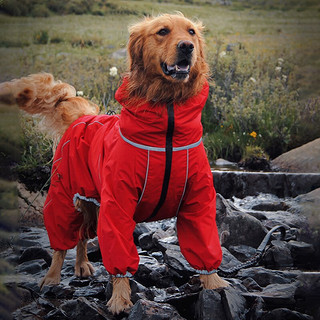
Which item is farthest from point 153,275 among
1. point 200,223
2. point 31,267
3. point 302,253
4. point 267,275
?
point 302,253

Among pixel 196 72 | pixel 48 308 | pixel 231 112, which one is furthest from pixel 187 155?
pixel 231 112

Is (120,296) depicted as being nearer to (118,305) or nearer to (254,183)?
(118,305)

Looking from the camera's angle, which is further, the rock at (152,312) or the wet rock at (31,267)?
the wet rock at (31,267)

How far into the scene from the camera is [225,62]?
10.3 metres

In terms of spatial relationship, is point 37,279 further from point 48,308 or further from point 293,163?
point 293,163

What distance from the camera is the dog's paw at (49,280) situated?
330cm

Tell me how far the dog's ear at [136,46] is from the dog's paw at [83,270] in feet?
5.13

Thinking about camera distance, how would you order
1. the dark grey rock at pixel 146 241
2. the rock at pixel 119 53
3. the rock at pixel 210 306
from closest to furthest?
the rock at pixel 210 306 < the dark grey rock at pixel 146 241 < the rock at pixel 119 53

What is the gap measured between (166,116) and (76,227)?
121 cm

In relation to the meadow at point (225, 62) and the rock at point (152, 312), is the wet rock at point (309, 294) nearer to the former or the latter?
the rock at point (152, 312)

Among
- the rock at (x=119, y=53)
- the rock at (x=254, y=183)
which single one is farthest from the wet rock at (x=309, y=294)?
the rock at (x=119, y=53)

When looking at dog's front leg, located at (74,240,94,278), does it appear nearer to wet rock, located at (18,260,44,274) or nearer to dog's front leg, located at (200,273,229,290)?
wet rock, located at (18,260,44,274)

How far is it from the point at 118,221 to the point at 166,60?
103 cm

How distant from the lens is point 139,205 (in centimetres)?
281
